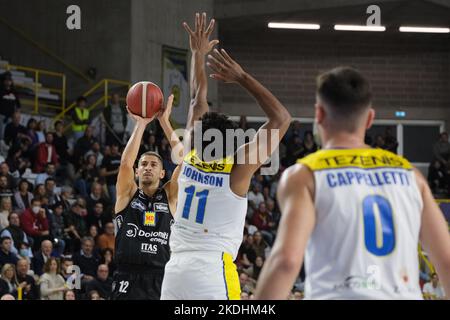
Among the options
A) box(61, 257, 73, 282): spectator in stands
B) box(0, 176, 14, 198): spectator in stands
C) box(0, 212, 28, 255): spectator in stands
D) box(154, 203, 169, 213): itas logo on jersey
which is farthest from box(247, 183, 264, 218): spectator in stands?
box(154, 203, 169, 213): itas logo on jersey

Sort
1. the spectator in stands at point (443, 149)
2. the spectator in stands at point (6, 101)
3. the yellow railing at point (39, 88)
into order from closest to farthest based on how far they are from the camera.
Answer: the spectator in stands at point (6, 101) → the yellow railing at point (39, 88) → the spectator in stands at point (443, 149)

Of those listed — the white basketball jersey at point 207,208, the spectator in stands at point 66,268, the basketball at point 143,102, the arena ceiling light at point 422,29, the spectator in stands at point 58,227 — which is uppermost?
the arena ceiling light at point 422,29

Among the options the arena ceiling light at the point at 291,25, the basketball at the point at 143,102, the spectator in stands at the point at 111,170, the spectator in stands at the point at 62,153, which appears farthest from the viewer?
the arena ceiling light at the point at 291,25

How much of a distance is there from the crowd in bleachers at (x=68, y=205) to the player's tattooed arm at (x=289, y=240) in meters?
9.92

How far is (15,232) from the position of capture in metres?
14.6

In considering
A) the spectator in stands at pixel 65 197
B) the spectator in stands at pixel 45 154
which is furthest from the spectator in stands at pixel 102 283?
the spectator in stands at pixel 45 154

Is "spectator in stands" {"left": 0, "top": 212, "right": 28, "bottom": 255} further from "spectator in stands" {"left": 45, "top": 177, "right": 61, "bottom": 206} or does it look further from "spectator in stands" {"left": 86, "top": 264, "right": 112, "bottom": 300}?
"spectator in stands" {"left": 45, "top": 177, "right": 61, "bottom": 206}

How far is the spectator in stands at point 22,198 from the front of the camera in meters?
15.7

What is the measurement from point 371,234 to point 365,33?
22.8 meters

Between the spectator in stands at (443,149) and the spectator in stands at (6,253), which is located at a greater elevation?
the spectator in stands at (443,149)

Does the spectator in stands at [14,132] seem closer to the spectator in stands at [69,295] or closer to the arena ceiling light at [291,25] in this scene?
the spectator in stands at [69,295]
